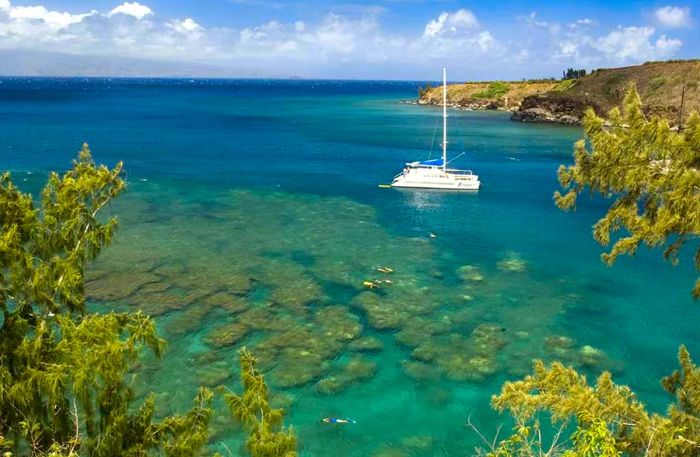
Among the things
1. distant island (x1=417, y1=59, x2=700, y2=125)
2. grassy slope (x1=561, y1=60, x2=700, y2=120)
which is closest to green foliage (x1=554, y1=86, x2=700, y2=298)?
grassy slope (x1=561, y1=60, x2=700, y2=120)

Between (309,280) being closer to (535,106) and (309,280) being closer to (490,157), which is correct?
(490,157)

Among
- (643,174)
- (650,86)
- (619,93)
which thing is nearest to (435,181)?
(643,174)

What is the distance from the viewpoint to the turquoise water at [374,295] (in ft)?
93.2

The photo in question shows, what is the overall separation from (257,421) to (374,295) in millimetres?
26818

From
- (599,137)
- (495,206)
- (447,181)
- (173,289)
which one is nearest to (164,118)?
(447,181)

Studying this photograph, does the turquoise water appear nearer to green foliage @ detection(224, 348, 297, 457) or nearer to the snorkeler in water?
the snorkeler in water

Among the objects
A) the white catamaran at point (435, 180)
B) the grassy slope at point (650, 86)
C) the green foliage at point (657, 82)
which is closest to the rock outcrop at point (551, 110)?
the grassy slope at point (650, 86)

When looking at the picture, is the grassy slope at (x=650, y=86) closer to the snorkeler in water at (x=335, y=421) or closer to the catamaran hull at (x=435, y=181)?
the catamaran hull at (x=435, y=181)

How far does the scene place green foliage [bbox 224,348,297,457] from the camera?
12.7m

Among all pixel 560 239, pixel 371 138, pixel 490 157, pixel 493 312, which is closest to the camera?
pixel 493 312

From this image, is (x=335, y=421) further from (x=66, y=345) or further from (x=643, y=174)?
(x=643, y=174)

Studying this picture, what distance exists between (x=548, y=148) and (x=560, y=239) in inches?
2364

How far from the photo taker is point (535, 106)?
522 ft

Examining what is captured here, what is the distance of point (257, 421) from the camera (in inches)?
516
